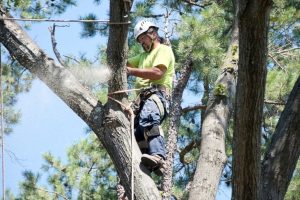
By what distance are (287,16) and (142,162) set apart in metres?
3.16

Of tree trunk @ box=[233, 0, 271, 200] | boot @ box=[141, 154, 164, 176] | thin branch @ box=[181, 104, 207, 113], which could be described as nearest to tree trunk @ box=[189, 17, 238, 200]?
boot @ box=[141, 154, 164, 176]

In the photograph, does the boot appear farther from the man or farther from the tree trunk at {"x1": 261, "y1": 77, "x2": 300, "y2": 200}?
the tree trunk at {"x1": 261, "y1": 77, "x2": 300, "y2": 200}

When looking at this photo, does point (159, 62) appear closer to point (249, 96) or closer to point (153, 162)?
point (153, 162)

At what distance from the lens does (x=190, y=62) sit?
525 cm

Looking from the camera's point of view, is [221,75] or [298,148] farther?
[221,75]

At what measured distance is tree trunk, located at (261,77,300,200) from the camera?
293cm

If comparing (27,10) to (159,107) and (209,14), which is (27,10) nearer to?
(209,14)

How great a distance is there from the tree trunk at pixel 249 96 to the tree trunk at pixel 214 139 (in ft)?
1.98

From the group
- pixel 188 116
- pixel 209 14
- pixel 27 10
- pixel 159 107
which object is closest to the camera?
pixel 159 107

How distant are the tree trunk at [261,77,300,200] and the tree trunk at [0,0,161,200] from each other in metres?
0.55

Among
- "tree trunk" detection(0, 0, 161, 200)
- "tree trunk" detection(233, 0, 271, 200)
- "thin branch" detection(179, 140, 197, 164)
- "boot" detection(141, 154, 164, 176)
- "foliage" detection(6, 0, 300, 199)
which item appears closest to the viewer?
"tree trunk" detection(233, 0, 271, 200)

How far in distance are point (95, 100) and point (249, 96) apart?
91 cm

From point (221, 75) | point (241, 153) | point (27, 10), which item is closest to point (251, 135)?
point (241, 153)

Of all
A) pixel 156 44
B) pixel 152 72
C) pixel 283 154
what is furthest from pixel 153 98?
pixel 283 154
